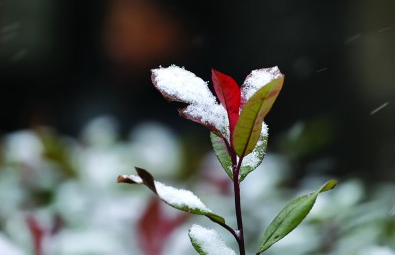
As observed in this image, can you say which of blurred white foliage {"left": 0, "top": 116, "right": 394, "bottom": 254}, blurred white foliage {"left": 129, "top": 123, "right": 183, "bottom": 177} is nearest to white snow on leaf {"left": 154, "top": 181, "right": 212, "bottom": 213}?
blurred white foliage {"left": 0, "top": 116, "right": 394, "bottom": 254}

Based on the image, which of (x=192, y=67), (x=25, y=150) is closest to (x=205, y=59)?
(x=192, y=67)

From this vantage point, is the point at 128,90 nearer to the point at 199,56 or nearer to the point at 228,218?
the point at 199,56

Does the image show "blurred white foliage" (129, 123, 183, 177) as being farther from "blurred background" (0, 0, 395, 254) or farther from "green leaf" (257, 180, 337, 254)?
"green leaf" (257, 180, 337, 254)

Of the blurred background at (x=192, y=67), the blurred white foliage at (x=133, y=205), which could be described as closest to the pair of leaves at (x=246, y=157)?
the blurred white foliage at (x=133, y=205)

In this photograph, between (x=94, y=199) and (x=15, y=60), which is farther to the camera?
(x=15, y=60)

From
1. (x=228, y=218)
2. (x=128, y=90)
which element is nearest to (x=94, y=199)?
(x=228, y=218)
